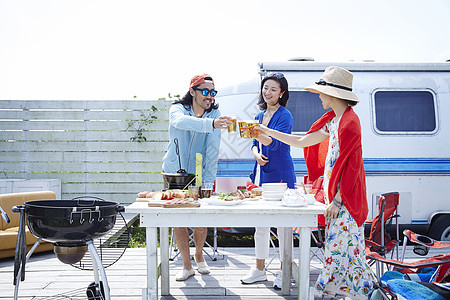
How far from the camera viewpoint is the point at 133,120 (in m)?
8.10

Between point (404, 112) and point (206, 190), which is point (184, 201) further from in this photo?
point (404, 112)

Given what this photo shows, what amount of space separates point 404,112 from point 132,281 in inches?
177

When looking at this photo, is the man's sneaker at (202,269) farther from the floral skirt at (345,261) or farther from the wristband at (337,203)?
the wristband at (337,203)

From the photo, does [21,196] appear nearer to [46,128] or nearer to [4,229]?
[4,229]

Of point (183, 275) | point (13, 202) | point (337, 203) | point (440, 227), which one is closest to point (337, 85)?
point (337, 203)

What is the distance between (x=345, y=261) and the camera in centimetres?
281

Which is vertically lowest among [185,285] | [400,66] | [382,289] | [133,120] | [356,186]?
[185,285]

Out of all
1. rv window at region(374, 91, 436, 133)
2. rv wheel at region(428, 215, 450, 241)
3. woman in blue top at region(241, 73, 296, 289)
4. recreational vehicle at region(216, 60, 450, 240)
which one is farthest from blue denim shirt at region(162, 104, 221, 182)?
rv wheel at region(428, 215, 450, 241)

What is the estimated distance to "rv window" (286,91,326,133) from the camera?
5719mm

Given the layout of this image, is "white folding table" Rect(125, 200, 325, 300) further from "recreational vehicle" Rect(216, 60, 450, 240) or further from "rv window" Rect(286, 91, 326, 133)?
"rv window" Rect(286, 91, 326, 133)

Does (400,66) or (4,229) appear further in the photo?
(400,66)

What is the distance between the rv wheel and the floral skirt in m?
3.64

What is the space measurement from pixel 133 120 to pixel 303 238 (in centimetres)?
601

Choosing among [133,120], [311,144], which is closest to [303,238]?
[311,144]
